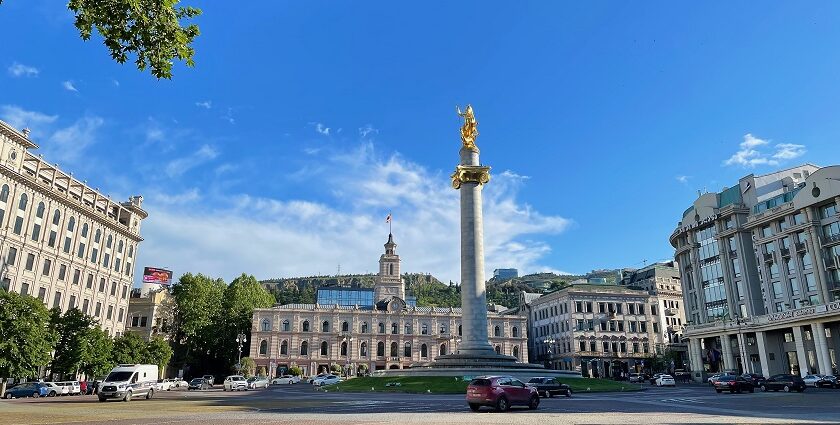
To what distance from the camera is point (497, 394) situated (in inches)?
973

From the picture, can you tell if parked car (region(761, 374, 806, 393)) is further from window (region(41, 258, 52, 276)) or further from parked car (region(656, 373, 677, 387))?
window (region(41, 258, 52, 276))


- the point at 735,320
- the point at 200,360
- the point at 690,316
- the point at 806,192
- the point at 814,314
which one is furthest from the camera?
the point at 200,360

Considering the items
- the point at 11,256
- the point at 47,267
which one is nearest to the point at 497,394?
the point at 11,256

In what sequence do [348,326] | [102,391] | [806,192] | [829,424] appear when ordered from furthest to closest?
[348,326] < [806,192] < [102,391] < [829,424]

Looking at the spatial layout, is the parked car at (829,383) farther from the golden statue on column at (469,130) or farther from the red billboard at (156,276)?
the red billboard at (156,276)

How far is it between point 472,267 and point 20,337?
1512 inches

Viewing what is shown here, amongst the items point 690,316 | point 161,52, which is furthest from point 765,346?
point 161,52

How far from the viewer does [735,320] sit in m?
72.7

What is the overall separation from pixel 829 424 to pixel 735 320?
206 feet

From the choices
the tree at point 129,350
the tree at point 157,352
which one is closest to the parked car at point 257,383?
the tree at point 129,350

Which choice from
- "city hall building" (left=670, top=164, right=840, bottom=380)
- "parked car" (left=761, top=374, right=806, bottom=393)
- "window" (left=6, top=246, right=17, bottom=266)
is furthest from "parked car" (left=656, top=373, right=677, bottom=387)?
"window" (left=6, top=246, right=17, bottom=266)

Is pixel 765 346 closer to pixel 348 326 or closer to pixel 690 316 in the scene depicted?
pixel 690 316

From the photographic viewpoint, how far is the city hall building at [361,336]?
104 metres

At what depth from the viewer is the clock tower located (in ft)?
421
